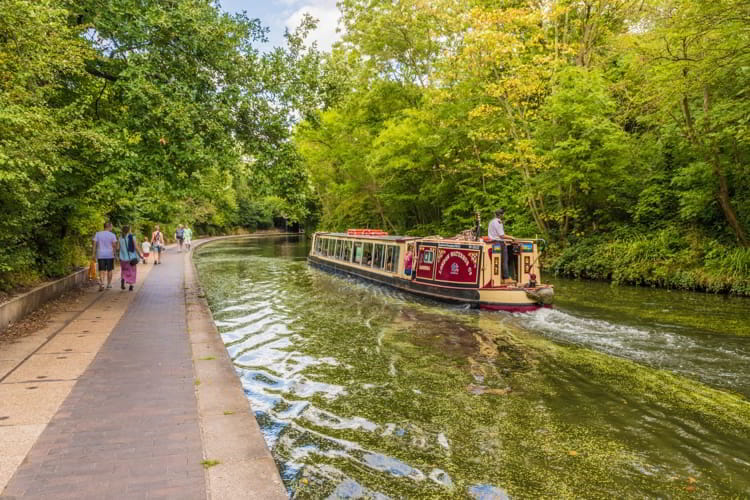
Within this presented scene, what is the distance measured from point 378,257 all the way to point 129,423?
14.7 m

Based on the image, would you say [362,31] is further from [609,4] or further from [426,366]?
[426,366]

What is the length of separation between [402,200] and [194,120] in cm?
2192

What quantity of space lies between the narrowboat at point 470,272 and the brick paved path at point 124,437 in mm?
8138

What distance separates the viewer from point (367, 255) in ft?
66.2

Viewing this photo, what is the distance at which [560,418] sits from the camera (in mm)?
5746

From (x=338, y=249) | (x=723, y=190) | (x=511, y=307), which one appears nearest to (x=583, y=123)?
(x=723, y=190)

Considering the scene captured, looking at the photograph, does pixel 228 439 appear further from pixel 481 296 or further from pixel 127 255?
pixel 127 255

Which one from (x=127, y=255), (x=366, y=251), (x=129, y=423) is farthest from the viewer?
(x=366, y=251)

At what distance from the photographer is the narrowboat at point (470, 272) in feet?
42.0

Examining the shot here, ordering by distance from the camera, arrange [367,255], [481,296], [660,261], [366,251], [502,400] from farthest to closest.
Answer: [366,251] < [367,255] < [660,261] < [481,296] < [502,400]

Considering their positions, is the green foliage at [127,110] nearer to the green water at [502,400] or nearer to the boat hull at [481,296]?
the green water at [502,400]

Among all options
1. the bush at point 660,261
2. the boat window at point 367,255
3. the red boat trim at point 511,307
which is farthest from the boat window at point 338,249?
the red boat trim at point 511,307

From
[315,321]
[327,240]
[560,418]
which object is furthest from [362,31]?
[560,418]

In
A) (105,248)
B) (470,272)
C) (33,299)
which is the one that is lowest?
(33,299)
